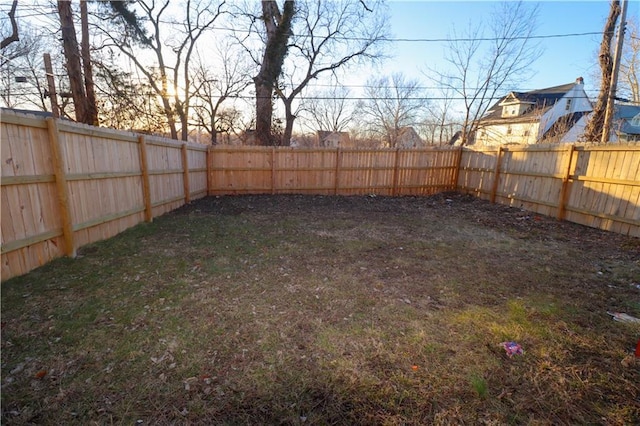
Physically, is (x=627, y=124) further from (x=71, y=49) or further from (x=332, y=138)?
(x=71, y=49)

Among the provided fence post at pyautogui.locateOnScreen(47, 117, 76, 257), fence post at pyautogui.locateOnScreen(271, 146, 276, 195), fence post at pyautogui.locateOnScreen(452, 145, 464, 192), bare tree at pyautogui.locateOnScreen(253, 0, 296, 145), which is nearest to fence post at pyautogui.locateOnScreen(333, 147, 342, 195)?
fence post at pyautogui.locateOnScreen(271, 146, 276, 195)

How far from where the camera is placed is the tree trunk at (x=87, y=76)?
852 cm

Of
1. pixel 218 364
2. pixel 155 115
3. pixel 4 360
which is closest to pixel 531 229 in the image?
pixel 218 364

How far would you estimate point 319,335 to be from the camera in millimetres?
2410

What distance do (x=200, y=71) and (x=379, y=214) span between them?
1391 cm

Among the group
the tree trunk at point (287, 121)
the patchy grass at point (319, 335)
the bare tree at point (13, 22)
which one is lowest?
the patchy grass at point (319, 335)

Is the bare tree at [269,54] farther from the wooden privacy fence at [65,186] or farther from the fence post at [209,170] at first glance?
the wooden privacy fence at [65,186]

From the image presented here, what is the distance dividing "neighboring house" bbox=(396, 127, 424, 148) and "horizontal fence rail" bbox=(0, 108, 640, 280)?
1628cm

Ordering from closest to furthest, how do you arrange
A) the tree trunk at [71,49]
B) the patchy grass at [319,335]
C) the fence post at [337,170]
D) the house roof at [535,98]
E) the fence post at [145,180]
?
1. the patchy grass at [319,335]
2. the fence post at [145,180]
3. the tree trunk at [71,49]
4. the fence post at [337,170]
5. the house roof at [535,98]

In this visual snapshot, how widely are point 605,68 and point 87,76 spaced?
659 inches

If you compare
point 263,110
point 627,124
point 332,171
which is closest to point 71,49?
point 263,110

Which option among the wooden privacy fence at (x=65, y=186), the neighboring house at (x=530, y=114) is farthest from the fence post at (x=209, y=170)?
the neighboring house at (x=530, y=114)

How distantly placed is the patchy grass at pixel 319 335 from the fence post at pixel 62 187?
0.29 meters

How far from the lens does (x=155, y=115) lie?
44.5ft
